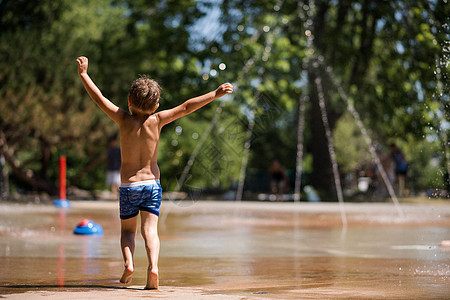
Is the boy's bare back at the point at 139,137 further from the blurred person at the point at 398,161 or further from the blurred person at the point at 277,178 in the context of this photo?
the blurred person at the point at 277,178

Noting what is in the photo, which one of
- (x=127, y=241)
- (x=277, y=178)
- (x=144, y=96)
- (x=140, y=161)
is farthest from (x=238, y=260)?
(x=277, y=178)

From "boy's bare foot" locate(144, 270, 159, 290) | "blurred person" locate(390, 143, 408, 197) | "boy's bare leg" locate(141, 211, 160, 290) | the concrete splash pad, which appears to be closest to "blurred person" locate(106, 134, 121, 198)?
the concrete splash pad

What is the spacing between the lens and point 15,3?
22219 millimetres

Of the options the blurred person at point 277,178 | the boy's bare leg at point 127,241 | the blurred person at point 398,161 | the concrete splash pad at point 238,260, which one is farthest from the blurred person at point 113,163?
the boy's bare leg at point 127,241

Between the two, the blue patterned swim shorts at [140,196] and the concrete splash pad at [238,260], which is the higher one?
the blue patterned swim shorts at [140,196]

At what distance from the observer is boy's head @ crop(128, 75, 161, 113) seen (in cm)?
510

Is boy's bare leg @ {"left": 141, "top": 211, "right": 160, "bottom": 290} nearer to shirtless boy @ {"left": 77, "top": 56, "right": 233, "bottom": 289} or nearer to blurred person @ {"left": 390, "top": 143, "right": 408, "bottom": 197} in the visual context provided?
shirtless boy @ {"left": 77, "top": 56, "right": 233, "bottom": 289}

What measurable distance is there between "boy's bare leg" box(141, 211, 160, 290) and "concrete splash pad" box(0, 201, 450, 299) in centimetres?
9

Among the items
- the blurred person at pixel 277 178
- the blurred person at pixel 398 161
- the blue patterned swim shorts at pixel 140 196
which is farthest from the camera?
the blurred person at pixel 277 178

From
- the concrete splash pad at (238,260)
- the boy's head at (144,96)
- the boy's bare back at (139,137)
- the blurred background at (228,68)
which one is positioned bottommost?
the concrete splash pad at (238,260)

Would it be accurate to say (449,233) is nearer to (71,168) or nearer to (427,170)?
(71,168)

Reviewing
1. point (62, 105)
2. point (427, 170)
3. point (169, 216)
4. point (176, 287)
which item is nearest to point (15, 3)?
point (62, 105)

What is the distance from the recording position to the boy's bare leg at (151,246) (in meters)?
4.85

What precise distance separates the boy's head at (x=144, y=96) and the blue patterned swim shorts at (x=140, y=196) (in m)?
0.50
